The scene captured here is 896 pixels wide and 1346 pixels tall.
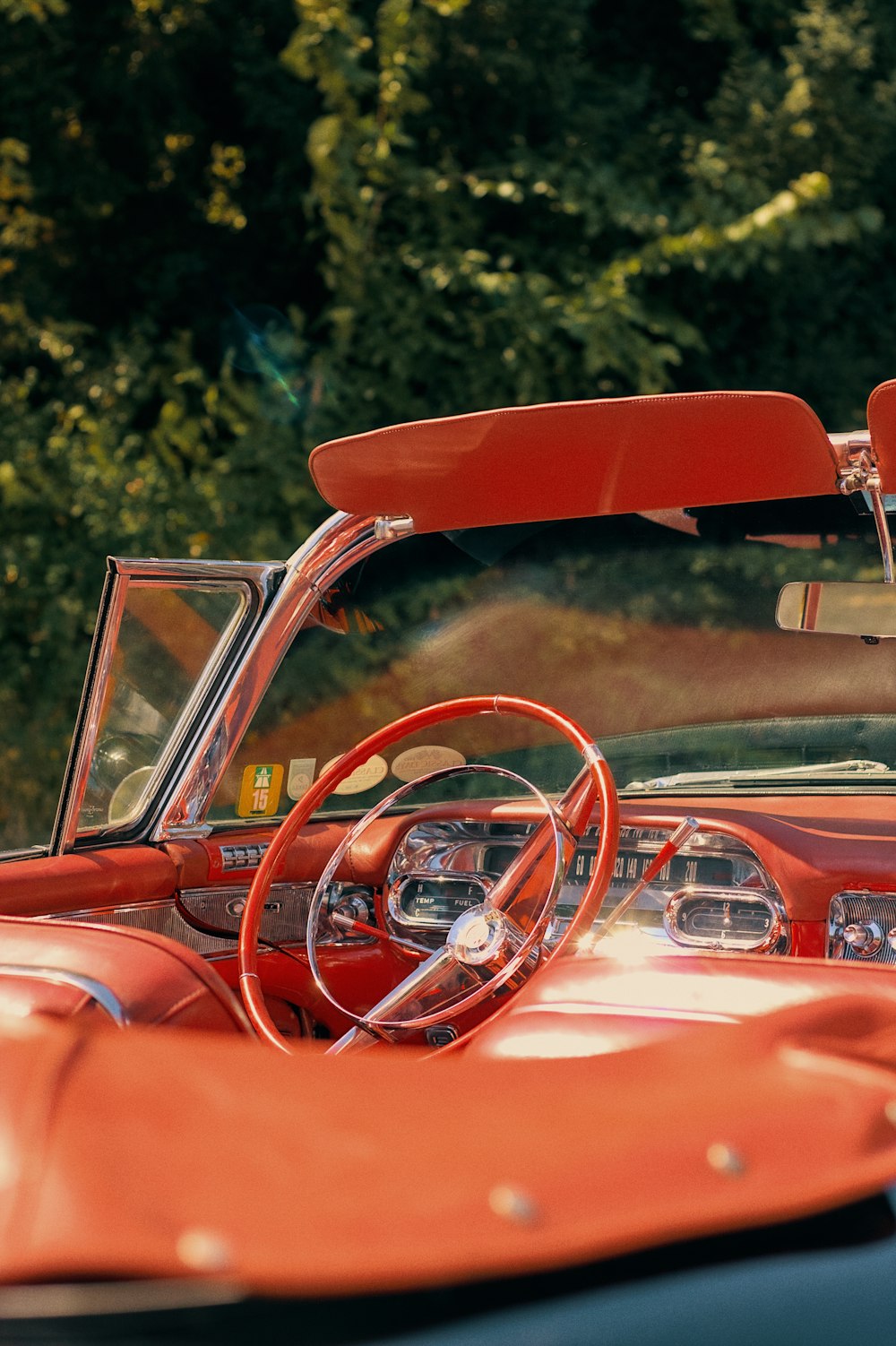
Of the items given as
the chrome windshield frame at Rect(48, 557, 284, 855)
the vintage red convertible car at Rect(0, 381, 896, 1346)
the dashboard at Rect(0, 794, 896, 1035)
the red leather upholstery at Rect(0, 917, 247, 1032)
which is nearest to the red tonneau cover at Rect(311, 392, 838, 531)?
the vintage red convertible car at Rect(0, 381, 896, 1346)

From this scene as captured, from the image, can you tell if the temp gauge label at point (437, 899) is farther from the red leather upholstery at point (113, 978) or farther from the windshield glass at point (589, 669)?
the red leather upholstery at point (113, 978)

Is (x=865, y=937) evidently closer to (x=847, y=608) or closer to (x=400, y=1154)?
(x=847, y=608)

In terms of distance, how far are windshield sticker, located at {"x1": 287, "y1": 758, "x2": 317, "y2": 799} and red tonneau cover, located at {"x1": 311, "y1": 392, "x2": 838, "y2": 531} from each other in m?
0.60

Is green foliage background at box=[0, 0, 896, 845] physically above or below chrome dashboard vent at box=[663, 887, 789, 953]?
above

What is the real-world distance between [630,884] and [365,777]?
615 mm

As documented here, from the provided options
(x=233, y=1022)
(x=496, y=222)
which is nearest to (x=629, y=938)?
(x=233, y=1022)

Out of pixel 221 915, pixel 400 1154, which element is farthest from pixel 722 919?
pixel 400 1154

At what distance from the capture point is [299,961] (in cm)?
279

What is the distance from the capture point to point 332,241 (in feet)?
24.7

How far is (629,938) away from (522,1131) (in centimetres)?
161

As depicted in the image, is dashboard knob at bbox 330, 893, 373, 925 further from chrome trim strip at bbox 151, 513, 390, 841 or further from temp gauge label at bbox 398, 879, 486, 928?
chrome trim strip at bbox 151, 513, 390, 841

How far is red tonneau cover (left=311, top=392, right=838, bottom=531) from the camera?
2217 millimetres

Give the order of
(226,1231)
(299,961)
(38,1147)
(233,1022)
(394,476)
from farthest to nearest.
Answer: (299,961), (394,476), (233,1022), (38,1147), (226,1231)

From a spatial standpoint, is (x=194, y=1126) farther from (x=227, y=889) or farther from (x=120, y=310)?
(x=120, y=310)
